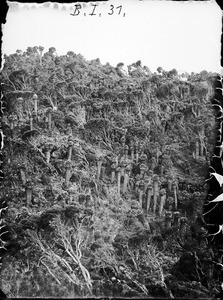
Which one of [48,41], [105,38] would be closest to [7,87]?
[48,41]

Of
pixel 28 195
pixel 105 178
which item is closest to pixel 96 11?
pixel 105 178

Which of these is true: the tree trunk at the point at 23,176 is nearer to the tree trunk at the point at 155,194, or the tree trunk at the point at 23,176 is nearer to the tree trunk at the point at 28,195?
the tree trunk at the point at 28,195

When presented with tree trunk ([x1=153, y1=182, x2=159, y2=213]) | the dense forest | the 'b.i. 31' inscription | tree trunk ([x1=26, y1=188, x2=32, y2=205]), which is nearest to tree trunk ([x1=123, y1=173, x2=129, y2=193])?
the dense forest

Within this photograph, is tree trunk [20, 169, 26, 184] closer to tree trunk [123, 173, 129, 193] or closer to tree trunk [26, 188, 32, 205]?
tree trunk [26, 188, 32, 205]

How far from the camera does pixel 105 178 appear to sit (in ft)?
10.4

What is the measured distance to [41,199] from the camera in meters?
3.15

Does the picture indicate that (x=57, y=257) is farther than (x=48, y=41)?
No

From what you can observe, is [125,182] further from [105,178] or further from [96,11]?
[96,11]

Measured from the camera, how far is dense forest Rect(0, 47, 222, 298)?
9.84ft

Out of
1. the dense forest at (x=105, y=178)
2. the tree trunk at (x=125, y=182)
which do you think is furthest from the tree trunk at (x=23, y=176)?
the tree trunk at (x=125, y=182)

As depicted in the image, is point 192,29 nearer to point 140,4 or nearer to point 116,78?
point 140,4

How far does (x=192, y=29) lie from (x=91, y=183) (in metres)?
1.46

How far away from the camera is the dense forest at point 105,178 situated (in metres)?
3.00

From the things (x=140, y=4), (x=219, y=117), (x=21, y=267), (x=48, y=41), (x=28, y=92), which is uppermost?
(x=140, y=4)
